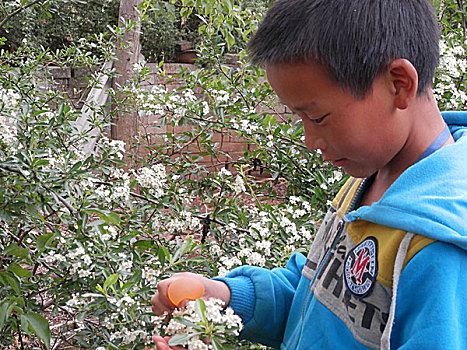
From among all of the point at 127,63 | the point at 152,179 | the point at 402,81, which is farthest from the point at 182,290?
the point at 127,63

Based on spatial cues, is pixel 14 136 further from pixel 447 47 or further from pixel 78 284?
pixel 447 47

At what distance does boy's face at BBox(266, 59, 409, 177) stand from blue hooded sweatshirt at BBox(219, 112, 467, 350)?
0.25ft

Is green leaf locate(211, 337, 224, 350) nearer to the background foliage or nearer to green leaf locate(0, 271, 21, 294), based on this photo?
the background foliage

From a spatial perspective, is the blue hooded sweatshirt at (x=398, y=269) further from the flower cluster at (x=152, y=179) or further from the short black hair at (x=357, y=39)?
the flower cluster at (x=152, y=179)

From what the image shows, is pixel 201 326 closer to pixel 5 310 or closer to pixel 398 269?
pixel 398 269

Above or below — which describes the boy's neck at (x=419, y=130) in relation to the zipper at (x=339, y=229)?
above

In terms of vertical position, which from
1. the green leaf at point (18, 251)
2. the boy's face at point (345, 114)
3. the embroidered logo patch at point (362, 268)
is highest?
the boy's face at point (345, 114)

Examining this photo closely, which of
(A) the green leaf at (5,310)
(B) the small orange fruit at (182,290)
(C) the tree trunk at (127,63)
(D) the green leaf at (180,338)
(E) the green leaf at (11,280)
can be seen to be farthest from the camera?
(C) the tree trunk at (127,63)

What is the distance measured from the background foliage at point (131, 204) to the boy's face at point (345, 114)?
619mm

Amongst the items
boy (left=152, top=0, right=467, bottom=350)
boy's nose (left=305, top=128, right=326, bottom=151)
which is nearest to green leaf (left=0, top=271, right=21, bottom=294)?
boy (left=152, top=0, right=467, bottom=350)

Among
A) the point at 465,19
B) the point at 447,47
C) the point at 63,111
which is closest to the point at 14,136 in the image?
the point at 63,111

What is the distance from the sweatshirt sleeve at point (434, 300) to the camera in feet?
2.58

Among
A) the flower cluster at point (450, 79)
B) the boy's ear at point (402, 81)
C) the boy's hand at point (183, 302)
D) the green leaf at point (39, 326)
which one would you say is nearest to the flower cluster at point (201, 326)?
the boy's hand at point (183, 302)

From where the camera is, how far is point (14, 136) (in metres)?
1.90
